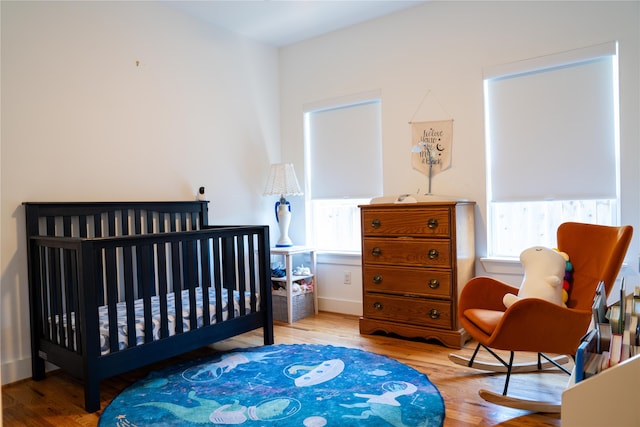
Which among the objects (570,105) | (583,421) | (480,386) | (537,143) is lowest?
(480,386)

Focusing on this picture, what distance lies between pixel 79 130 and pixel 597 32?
127 inches

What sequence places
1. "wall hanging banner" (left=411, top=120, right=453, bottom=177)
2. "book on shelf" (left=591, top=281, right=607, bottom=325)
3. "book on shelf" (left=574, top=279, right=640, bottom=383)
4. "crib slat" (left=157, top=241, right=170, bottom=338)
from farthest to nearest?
A: "wall hanging banner" (left=411, top=120, right=453, bottom=177) → "crib slat" (left=157, top=241, right=170, bottom=338) → "book on shelf" (left=591, top=281, right=607, bottom=325) → "book on shelf" (left=574, top=279, right=640, bottom=383)

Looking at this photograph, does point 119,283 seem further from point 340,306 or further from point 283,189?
point 340,306

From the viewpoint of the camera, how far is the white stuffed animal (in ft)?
7.06

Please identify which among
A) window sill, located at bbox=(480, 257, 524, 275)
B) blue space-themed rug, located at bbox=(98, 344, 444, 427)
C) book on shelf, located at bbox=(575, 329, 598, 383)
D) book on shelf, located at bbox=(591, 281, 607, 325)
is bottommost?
blue space-themed rug, located at bbox=(98, 344, 444, 427)

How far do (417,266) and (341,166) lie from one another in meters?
1.26

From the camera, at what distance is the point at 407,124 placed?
3438 mm

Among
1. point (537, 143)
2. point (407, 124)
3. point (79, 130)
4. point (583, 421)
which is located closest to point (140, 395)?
point (79, 130)

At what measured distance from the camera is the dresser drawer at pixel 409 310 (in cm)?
285

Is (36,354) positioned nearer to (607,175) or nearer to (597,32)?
(607,175)

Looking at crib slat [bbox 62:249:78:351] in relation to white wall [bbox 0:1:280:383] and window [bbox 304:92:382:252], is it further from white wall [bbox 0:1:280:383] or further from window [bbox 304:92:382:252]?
window [bbox 304:92:382:252]

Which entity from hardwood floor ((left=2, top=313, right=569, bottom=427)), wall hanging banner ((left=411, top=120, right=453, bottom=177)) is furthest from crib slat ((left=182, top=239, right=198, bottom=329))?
wall hanging banner ((left=411, top=120, right=453, bottom=177))

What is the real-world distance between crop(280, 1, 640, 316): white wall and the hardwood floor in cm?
79

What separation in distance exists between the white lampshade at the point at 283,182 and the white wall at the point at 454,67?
0.33 m
